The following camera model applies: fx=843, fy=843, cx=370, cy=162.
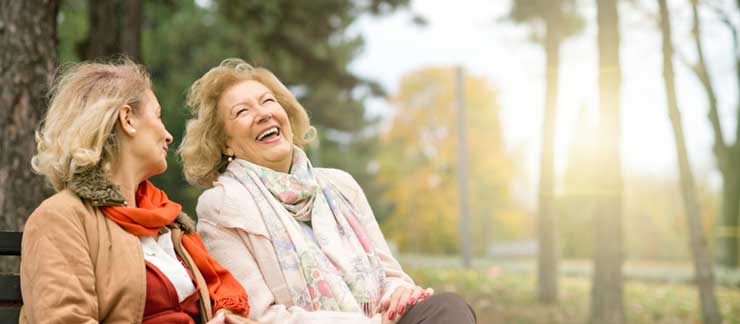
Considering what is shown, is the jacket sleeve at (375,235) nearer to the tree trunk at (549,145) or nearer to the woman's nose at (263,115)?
the woman's nose at (263,115)

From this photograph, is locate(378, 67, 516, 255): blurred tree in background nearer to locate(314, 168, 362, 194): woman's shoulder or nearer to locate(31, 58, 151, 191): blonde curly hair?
locate(314, 168, 362, 194): woman's shoulder

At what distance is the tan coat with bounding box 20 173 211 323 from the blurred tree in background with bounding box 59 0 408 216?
166cm

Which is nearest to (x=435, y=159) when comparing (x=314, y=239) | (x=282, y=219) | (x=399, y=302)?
(x=314, y=239)

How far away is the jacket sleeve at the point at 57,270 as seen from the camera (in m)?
2.41

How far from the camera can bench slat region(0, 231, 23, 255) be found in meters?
2.90

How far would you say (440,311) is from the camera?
3.02m

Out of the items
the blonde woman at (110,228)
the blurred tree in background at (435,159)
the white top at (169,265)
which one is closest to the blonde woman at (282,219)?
the blonde woman at (110,228)

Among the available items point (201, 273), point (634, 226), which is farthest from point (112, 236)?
point (634, 226)

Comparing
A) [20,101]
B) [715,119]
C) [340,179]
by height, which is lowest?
[715,119]

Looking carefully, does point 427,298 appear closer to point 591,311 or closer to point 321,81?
point 591,311

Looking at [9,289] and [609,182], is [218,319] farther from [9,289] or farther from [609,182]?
[609,182]

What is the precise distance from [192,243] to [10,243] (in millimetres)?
615

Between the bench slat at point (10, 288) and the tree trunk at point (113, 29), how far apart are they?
476cm

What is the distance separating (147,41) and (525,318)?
13014 millimetres
